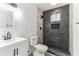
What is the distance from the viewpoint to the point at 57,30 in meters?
2.43

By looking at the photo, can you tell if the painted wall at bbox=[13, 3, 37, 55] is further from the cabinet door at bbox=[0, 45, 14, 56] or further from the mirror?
the cabinet door at bbox=[0, 45, 14, 56]

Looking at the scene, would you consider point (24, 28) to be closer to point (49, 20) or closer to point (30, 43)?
point (30, 43)

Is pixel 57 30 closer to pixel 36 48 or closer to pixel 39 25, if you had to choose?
pixel 39 25

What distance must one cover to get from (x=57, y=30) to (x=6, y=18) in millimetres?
1695

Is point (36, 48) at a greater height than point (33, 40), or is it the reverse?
point (33, 40)

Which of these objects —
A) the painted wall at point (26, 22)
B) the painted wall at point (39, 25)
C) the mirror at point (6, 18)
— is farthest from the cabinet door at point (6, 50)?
the painted wall at point (39, 25)

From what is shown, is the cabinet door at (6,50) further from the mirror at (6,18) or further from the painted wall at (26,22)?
the painted wall at (26,22)

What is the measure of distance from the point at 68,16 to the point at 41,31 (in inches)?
41.6

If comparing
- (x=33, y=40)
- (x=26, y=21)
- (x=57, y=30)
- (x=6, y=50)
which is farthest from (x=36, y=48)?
(x=6, y=50)

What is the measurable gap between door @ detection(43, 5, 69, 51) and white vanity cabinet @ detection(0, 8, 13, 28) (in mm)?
1138

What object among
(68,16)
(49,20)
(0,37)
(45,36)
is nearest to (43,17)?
(49,20)

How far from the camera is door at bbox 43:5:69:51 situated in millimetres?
2352

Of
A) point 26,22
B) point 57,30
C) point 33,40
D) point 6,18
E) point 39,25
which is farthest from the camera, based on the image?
point 57,30

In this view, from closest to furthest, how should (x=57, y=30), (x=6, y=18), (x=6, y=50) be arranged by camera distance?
(x=6, y=50)
(x=6, y=18)
(x=57, y=30)
